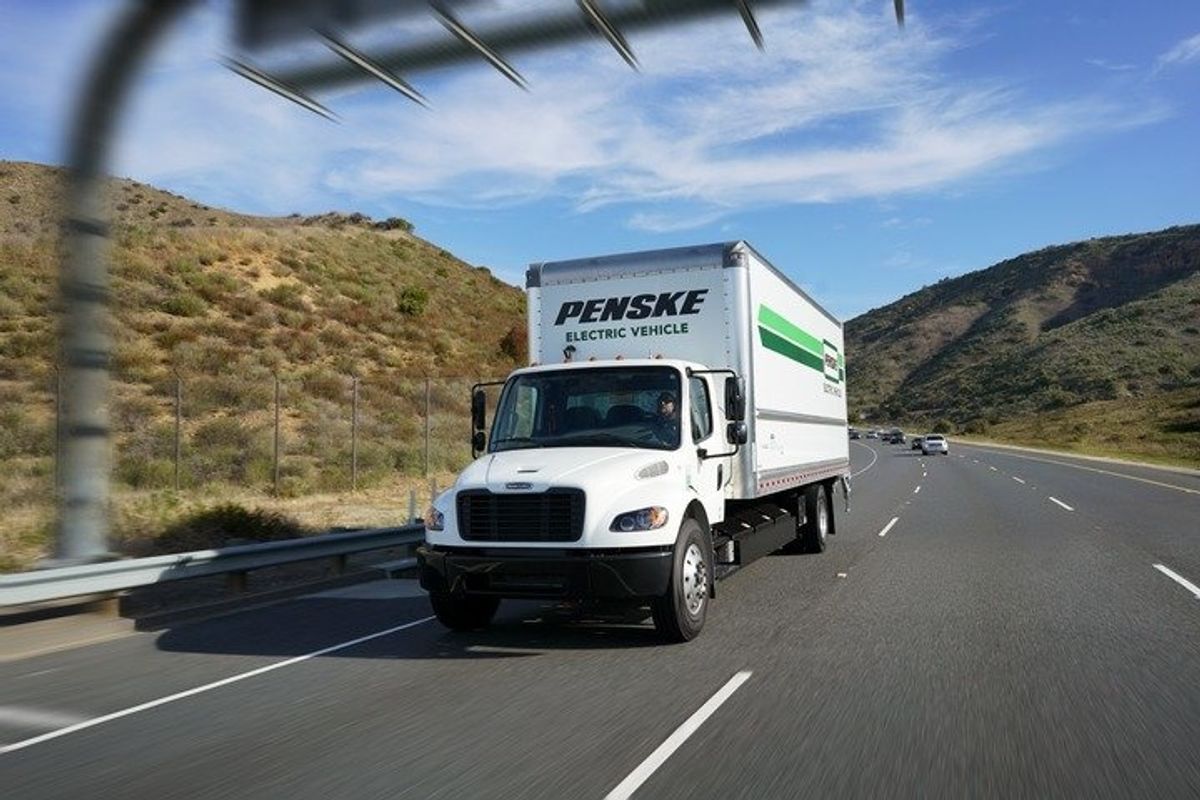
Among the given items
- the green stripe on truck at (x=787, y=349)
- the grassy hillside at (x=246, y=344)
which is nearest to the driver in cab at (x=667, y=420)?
the green stripe on truck at (x=787, y=349)

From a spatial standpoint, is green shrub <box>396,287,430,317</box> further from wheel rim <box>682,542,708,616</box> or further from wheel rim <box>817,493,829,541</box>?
wheel rim <box>682,542,708,616</box>

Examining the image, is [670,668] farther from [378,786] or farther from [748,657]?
[378,786]

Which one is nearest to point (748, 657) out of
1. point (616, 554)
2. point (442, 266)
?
point (616, 554)

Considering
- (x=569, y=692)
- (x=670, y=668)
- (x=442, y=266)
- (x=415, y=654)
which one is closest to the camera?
(x=569, y=692)

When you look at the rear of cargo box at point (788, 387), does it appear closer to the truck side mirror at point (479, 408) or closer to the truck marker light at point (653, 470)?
the truck marker light at point (653, 470)

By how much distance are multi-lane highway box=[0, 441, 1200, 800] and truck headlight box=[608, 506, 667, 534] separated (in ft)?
3.23

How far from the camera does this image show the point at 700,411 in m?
9.49

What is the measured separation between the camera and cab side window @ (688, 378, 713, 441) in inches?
364

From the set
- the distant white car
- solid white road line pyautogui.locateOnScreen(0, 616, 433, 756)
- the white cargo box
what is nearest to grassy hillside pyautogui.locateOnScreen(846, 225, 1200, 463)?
the distant white car

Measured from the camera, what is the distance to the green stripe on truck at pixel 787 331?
35.9ft

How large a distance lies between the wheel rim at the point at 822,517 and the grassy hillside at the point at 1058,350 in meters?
43.3

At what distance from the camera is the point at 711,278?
10234 mm

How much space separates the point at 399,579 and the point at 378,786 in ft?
26.3

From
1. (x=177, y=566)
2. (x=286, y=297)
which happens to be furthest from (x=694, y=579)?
(x=286, y=297)
